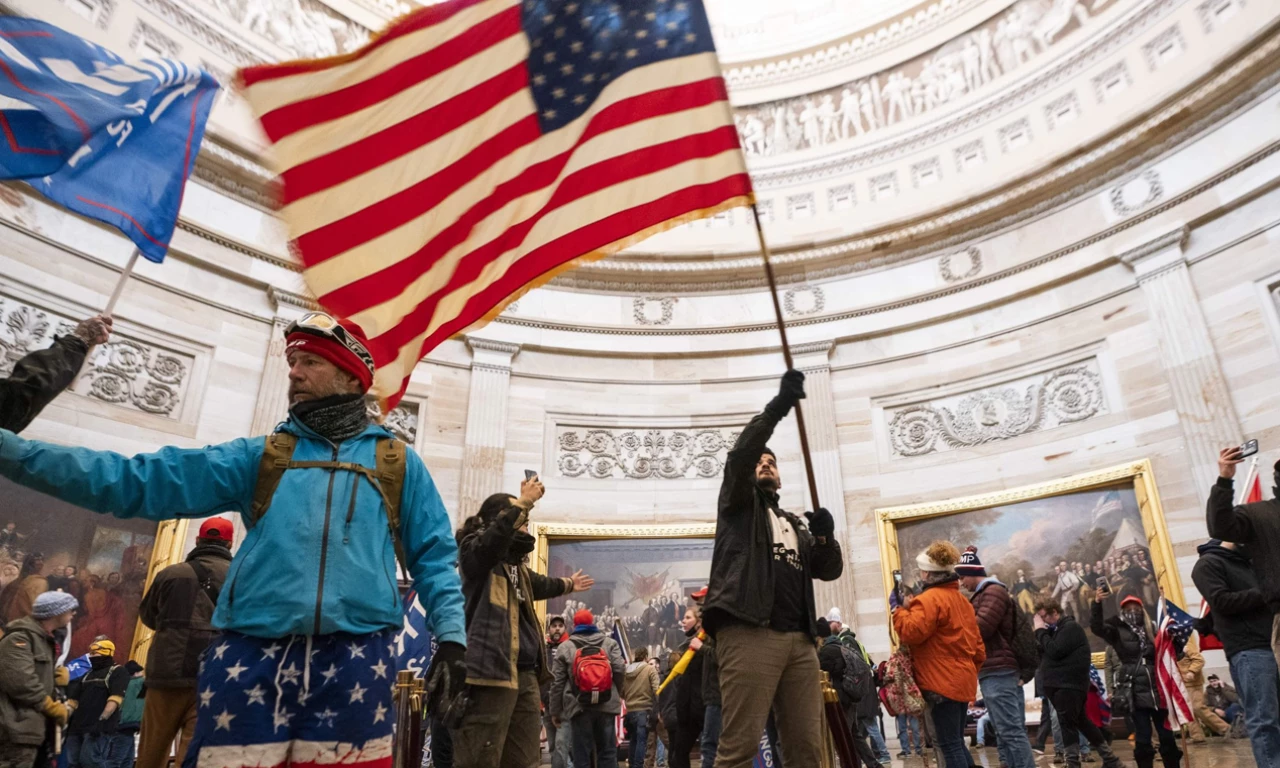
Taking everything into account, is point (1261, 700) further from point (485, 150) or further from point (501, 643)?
point (485, 150)

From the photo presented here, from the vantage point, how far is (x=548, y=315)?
14125 mm

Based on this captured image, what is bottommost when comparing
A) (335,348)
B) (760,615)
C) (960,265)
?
(760,615)

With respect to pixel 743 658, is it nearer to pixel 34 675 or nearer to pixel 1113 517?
pixel 34 675

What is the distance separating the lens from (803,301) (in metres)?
14.3

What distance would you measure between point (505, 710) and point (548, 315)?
10.6m

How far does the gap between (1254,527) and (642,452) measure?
32.1ft

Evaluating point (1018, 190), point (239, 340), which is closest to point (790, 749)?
point (239, 340)

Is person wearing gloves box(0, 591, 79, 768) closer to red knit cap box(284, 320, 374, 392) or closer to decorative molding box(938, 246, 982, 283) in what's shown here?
red knit cap box(284, 320, 374, 392)

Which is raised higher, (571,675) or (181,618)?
(181,618)

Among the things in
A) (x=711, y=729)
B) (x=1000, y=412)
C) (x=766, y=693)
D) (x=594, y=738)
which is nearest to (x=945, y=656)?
(x=766, y=693)

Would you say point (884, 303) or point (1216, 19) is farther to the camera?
point (884, 303)

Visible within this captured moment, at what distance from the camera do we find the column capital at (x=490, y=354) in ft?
43.4

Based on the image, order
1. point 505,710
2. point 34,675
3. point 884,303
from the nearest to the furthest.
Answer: point 505,710
point 34,675
point 884,303

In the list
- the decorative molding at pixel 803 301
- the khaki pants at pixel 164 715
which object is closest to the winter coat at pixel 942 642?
the khaki pants at pixel 164 715
